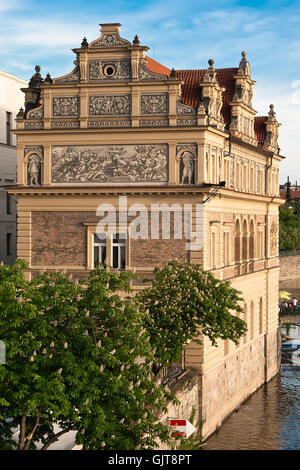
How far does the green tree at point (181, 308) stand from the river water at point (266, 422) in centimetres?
593

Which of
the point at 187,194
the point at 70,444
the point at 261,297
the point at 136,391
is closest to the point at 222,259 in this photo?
the point at 187,194

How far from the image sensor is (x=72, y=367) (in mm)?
26969

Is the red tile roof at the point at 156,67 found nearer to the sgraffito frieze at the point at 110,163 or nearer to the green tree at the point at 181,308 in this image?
the sgraffito frieze at the point at 110,163

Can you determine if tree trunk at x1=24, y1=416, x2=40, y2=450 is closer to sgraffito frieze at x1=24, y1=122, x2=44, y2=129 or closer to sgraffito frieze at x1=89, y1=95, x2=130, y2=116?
sgraffito frieze at x1=89, y1=95, x2=130, y2=116

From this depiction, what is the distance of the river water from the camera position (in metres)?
48.5

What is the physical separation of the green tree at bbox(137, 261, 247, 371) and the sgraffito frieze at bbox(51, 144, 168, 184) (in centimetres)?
615

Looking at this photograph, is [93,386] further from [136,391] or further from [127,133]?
[127,133]

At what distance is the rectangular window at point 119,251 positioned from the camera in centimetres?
4838

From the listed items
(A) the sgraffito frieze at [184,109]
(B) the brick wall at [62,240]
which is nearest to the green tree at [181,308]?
(B) the brick wall at [62,240]

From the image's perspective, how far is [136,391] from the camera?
28.6m

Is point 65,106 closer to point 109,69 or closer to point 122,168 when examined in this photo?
point 109,69

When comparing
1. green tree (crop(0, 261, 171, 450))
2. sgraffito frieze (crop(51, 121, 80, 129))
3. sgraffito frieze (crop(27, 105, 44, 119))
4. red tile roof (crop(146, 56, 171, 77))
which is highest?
red tile roof (crop(146, 56, 171, 77))

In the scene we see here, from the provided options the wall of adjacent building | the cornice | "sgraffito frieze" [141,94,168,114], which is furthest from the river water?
the wall of adjacent building

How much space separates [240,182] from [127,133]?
1331 centimetres
